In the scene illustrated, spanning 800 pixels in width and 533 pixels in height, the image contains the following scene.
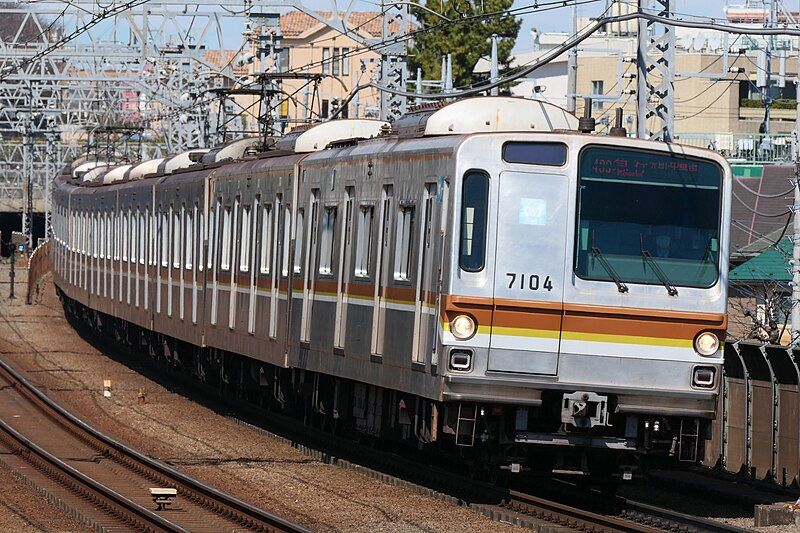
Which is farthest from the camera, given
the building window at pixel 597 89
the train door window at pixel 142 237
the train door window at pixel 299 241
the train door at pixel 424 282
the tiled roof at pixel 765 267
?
the building window at pixel 597 89

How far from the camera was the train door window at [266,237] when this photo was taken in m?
18.2

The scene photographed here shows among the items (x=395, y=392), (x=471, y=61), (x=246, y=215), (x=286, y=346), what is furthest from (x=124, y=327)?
(x=471, y=61)

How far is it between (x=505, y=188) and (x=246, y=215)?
7.65 m

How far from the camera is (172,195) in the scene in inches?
971

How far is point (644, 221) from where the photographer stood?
12.4m

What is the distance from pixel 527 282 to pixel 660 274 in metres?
0.99

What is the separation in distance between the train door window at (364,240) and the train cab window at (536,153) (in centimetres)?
234

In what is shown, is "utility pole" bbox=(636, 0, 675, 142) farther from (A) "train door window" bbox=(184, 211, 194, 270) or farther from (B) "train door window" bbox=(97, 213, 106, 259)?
(B) "train door window" bbox=(97, 213, 106, 259)

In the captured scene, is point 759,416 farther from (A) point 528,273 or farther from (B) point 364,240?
(B) point 364,240

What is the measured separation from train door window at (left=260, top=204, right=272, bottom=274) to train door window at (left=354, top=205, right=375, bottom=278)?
351cm

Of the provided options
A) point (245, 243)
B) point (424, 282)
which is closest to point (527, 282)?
point (424, 282)

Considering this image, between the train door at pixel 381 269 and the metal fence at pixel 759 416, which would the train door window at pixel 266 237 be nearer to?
the train door at pixel 381 269

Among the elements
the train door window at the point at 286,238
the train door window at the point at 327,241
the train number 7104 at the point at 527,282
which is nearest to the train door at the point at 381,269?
the train door window at the point at 327,241

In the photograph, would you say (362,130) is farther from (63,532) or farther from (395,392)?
(63,532)
